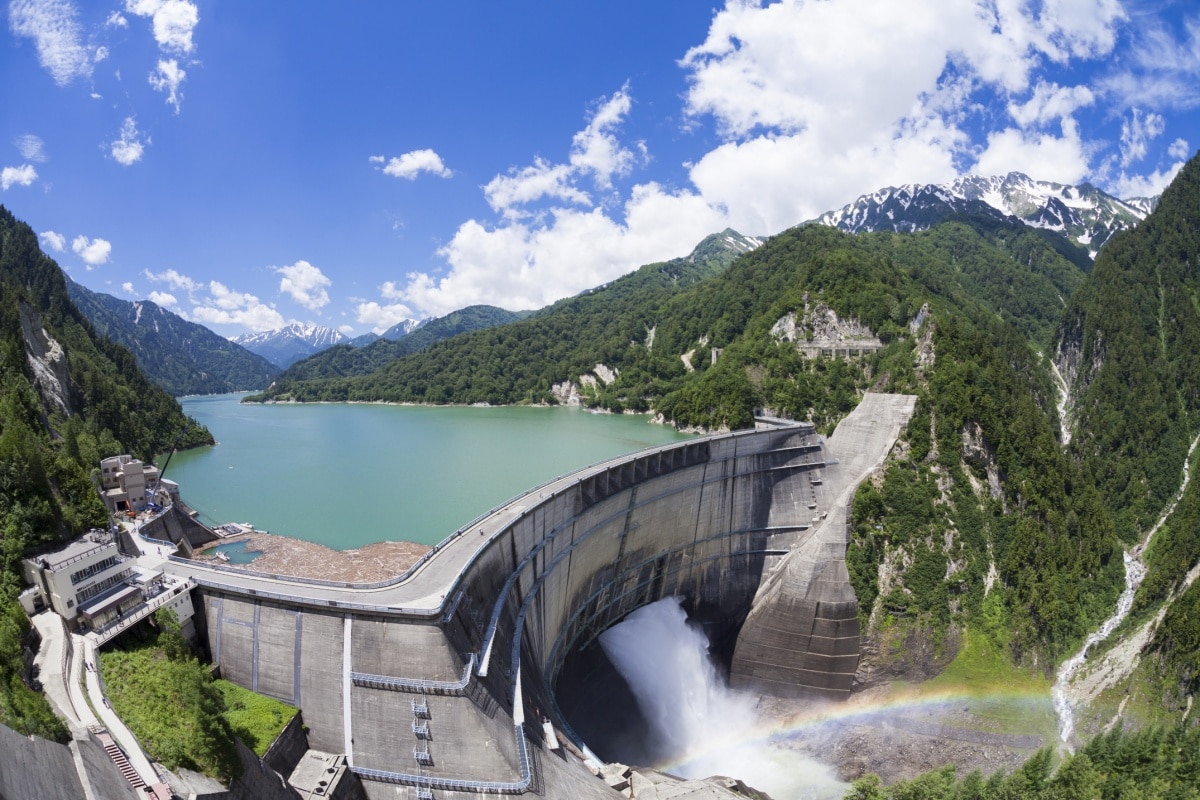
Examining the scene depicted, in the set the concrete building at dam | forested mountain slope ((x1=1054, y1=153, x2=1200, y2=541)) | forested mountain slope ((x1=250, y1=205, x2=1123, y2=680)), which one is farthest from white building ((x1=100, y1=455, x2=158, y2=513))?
forested mountain slope ((x1=1054, y1=153, x2=1200, y2=541))

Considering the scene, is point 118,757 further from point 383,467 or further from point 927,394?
point 383,467

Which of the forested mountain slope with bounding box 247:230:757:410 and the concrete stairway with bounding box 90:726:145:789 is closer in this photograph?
the concrete stairway with bounding box 90:726:145:789

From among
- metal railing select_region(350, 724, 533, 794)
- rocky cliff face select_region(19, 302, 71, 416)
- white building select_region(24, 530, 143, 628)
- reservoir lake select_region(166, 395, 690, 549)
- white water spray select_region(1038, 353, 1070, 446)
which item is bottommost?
metal railing select_region(350, 724, 533, 794)

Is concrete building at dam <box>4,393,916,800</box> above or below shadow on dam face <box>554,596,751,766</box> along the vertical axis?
above

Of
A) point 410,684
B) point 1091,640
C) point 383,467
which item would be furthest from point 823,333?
point 410,684

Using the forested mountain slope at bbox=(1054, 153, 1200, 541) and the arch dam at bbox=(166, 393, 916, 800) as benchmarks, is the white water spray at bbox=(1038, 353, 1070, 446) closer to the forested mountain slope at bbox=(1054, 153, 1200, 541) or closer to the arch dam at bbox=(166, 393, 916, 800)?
the forested mountain slope at bbox=(1054, 153, 1200, 541)

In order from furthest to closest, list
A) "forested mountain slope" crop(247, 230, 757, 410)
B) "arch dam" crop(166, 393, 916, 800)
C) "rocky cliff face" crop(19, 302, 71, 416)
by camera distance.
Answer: "forested mountain slope" crop(247, 230, 757, 410)
"rocky cliff face" crop(19, 302, 71, 416)
"arch dam" crop(166, 393, 916, 800)

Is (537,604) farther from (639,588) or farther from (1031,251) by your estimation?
(1031,251)

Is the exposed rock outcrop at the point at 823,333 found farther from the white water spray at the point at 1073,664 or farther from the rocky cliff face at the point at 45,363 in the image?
the rocky cliff face at the point at 45,363
